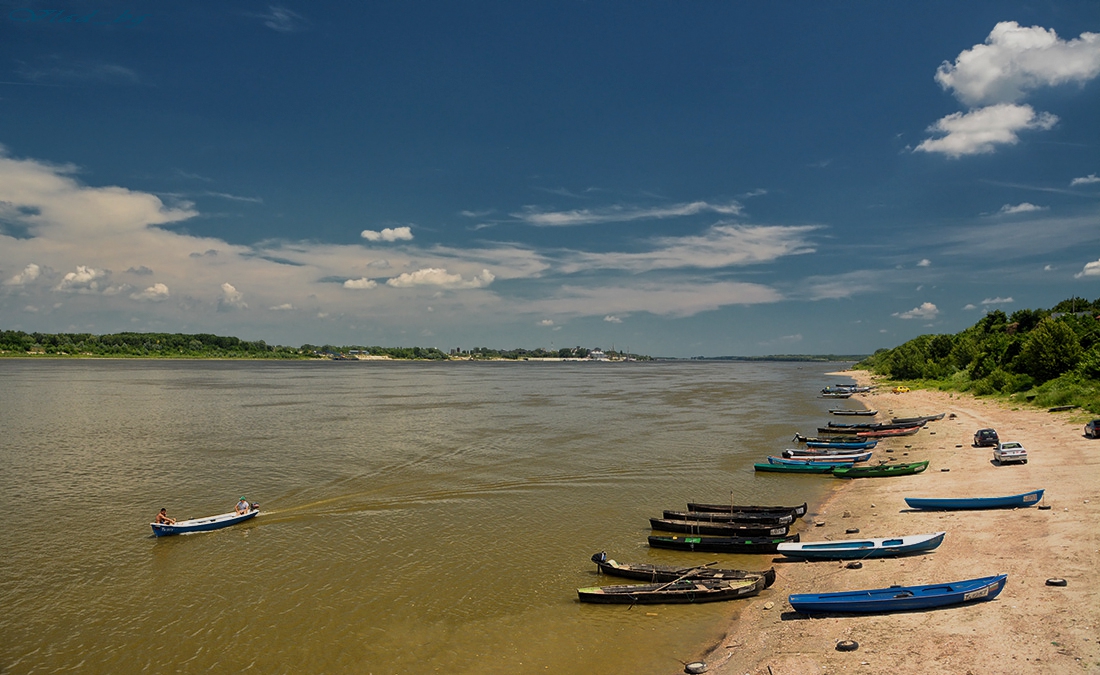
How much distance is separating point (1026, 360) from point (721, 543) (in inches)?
2686

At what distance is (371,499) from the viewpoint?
37844 millimetres

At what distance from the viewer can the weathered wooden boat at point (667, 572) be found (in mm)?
22484

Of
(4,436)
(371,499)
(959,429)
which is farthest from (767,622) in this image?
(4,436)

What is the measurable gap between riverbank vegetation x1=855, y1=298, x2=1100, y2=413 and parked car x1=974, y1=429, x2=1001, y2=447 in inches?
430

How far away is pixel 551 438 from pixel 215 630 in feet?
140

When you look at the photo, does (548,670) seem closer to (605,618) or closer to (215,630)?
(605,618)

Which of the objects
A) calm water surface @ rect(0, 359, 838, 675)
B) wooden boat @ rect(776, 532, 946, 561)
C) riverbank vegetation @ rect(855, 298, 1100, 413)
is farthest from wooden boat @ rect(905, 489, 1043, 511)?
riverbank vegetation @ rect(855, 298, 1100, 413)

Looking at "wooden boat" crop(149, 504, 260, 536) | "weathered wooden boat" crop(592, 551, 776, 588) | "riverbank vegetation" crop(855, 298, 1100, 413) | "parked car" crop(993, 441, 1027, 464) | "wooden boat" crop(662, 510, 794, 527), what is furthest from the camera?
"riverbank vegetation" crop(855, 298, 1100, 413)

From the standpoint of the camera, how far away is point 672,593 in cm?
2138

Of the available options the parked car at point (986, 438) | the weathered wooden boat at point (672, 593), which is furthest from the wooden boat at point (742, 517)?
the parked car at point (986, 438)

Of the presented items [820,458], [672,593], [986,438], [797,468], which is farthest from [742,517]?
[986,438]

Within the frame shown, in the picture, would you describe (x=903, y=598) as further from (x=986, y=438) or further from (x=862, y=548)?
(x=986, y=438)

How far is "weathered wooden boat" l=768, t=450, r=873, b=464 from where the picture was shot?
44.9m

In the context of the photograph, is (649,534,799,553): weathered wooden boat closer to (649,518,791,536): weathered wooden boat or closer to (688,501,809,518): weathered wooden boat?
(649,518,791,536): weathered wooden boat
